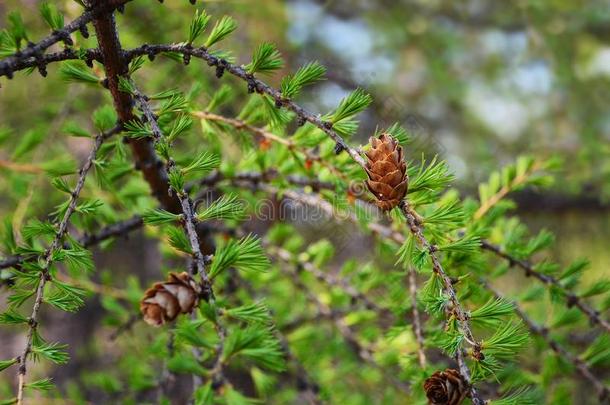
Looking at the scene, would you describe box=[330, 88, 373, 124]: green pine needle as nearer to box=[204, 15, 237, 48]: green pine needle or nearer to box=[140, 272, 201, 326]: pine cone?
box=[204, 15, 237, 48]: green pine needle

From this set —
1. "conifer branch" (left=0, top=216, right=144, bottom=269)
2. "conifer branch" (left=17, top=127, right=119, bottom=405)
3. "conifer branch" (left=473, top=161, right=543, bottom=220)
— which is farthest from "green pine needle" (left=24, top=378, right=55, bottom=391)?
"conifer branch" (left=473, top=161, right=543, bottom=220)

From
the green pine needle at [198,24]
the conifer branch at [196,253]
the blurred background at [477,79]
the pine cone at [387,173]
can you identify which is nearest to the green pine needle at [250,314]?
the conifer branch at [196,253]

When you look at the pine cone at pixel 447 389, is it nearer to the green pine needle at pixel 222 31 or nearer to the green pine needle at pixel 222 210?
the green pine needle at pixel 222 210

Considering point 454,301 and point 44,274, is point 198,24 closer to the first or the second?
point 44,274

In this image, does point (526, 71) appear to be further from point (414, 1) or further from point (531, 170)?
point (531, 170)

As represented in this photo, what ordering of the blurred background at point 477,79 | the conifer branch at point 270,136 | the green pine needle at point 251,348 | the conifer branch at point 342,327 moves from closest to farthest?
1. the green pine needle at point 251,348
2. the conifer branch at point 270,136
3. the conifer branch at point 342,327
4. the blurred background at point 477,79

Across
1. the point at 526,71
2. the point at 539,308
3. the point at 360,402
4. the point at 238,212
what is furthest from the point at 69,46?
the point at 526,71
